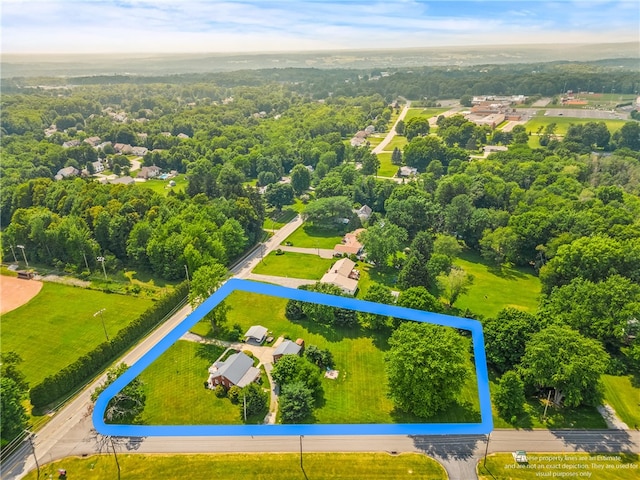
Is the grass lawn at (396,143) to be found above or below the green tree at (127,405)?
above

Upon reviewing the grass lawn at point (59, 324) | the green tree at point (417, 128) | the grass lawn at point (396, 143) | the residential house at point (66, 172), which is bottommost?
the grass lawn at point (59, 324)

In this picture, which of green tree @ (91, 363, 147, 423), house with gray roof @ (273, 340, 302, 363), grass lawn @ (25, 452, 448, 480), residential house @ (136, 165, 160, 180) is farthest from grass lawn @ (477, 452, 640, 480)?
residential house @ (136, 165, 160, 180)

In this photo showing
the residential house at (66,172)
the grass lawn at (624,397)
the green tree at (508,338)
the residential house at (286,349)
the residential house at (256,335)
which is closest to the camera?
the grass lawn at (624,397)

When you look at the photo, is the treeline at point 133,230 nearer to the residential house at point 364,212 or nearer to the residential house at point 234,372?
the residential house at point 364,212

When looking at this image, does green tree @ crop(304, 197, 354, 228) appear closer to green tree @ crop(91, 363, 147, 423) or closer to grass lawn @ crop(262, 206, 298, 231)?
grass lawn @ crop(262, 206, 298, 231)

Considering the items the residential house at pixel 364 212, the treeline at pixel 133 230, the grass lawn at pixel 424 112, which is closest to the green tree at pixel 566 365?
the treeline at pixel 133 230

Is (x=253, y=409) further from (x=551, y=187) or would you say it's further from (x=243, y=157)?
(x=243, y=157)

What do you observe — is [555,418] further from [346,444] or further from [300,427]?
[300,427]

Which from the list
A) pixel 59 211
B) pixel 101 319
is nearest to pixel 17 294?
pixel 101 319
